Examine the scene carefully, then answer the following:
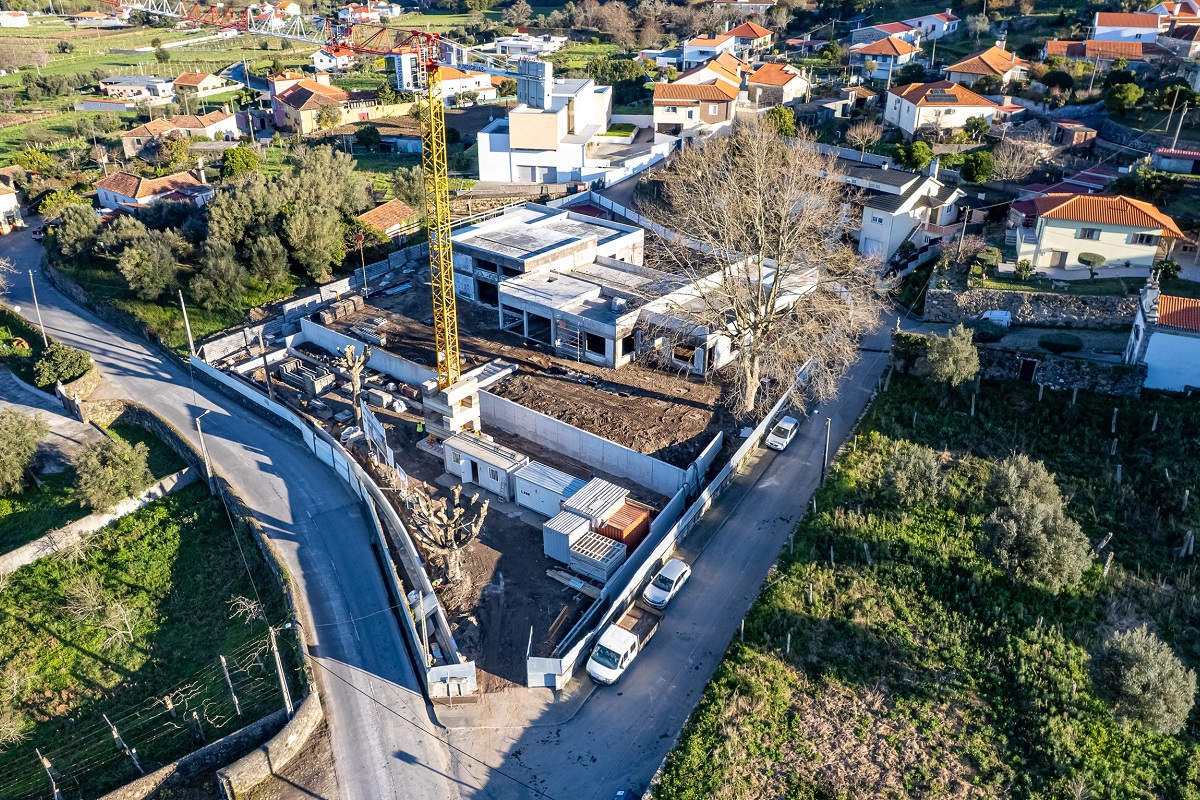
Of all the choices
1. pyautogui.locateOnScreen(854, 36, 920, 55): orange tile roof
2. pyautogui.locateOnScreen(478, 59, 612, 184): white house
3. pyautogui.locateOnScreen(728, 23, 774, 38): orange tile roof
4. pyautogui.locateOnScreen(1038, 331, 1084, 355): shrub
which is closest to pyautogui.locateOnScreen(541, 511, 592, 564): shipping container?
pyautogui.locateOnScreen(1038, 331, 1084, 355): shrub

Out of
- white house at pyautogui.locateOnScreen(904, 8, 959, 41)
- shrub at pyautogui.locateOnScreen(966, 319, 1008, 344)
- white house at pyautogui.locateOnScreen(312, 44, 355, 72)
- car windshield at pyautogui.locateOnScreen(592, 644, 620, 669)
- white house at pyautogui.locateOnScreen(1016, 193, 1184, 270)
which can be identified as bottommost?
car windshield at pyautogui.locateOnScreen(592, 644, 620, 669)

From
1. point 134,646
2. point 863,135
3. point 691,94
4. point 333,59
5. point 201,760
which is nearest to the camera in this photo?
point 201,760

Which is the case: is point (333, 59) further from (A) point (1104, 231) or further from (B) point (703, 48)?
(A) point (1104, 231)

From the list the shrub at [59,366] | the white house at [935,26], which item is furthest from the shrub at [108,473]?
the white house at [935,26]

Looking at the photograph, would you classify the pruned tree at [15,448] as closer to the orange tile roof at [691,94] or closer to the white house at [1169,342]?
the white house at [1169,342]

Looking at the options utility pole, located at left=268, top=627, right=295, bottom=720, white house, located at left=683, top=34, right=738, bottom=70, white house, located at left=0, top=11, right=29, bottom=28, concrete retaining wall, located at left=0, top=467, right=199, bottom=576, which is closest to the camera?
utility pole, located at left=268, top=627, right=295, bottom=720

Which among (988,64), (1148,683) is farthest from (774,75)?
(1148,683)

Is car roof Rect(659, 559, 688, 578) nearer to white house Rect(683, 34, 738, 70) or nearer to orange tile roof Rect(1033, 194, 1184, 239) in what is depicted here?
orange tile roof Rect(1033, 194, 1184, 239)
